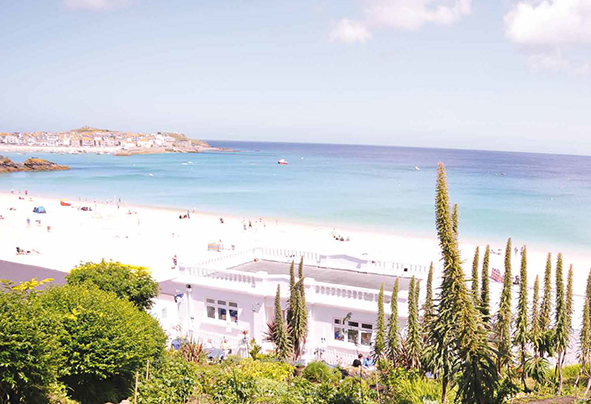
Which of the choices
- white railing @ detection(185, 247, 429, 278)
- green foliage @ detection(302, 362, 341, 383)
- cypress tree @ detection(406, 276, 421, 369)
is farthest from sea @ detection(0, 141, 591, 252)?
green foliage @ detection(302, 362, 341, 383)

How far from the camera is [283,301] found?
18734 mm

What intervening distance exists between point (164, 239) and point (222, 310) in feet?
90.5

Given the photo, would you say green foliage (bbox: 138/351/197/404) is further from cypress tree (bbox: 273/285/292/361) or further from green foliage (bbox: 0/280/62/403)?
cypress tree (bbox: 273/285/292/361)

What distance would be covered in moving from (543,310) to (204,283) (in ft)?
37.9

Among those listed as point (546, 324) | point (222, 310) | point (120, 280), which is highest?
point (120, 280)

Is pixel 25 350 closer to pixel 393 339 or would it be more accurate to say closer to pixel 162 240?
pixel 393 339

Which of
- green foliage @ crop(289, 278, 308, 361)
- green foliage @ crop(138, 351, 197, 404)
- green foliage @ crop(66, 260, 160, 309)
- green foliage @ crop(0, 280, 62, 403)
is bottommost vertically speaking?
green foliage @ crop(289, 278, 308, 361)

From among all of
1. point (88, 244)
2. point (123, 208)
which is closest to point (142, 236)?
point (88, 244)

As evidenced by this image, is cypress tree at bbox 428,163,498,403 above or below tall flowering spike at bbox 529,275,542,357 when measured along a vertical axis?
above

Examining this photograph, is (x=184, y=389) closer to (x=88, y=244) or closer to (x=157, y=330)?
(x=157, y=330)

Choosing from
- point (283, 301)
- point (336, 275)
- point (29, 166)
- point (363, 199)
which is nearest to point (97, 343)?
point (283, 301)

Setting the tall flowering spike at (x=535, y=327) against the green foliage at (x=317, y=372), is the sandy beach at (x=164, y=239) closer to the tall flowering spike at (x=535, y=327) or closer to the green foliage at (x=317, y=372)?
the tall flowering spike at (x=535, y=327)

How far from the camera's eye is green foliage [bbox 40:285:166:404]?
32.7 ft

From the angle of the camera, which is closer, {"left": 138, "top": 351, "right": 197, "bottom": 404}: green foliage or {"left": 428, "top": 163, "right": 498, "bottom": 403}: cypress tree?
{"left": 428, "top": 163, "right": 498, "bottom": 403}: cypress tree
